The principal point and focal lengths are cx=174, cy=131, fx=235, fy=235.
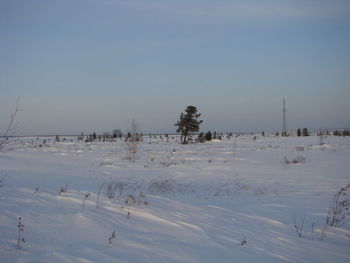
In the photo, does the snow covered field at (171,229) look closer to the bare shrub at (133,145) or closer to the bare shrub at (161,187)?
the bare shrub at (161,187)

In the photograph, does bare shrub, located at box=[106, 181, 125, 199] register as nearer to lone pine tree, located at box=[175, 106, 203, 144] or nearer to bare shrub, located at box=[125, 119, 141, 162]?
bare shrub, located at box=[125, 119, 141, 162]

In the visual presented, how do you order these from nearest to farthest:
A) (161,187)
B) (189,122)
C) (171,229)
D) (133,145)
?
(171,229) → (161,187) → (133,145) → (189,122)

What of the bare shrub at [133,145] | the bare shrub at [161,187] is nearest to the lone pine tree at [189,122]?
the bare shrub at [133,145]

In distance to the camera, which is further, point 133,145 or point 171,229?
point 133,145

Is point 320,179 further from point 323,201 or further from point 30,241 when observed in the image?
point 30,241

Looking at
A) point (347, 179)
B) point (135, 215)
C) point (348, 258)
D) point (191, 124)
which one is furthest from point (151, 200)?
point (191, 124)

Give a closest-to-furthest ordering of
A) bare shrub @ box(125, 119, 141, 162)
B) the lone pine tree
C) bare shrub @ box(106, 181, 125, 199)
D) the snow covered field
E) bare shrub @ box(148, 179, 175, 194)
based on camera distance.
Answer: the snow covered field, bare shrub @ box(106, 181, 125, 199), bare shrub @ box(148, 179, 175, 194), bare shrub @ box(125, 119, 141, 162), the lone pine tree

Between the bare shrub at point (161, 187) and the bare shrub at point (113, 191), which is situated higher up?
the bare shrub at point (113, 191)

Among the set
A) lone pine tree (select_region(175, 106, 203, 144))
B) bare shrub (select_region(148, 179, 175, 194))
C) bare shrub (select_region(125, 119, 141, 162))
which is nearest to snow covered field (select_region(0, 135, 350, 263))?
bare shrub (select_region(148, 179, 175, 194))

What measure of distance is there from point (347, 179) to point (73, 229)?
902 cm

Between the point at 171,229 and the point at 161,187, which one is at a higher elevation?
the point at 171,229

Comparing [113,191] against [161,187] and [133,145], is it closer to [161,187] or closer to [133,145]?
[161,187]

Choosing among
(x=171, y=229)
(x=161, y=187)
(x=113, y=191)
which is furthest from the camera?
(x=161, y=187)

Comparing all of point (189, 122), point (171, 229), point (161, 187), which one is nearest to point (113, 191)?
point (161, 187)
